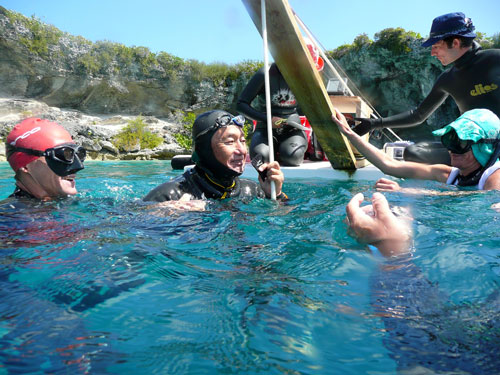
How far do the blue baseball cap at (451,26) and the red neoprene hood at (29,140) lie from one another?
4.01 meters

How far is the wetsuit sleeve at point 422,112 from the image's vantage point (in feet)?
16.2

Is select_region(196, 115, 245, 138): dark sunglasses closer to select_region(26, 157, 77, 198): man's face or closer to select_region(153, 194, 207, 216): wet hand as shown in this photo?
select_region(153, 194, 207, 216): wet hand

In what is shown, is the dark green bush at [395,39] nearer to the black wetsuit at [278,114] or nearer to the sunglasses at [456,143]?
the black wetsuit at [278,114]

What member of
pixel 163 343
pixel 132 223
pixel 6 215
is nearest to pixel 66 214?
pixel 6 215

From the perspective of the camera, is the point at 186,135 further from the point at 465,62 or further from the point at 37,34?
the point at 465,62

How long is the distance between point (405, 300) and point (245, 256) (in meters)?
0.93

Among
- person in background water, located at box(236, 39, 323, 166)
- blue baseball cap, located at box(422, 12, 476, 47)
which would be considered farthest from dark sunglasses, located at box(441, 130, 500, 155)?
person in background water, located at box(236, 39, 323, 166)

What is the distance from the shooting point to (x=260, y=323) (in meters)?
1.32

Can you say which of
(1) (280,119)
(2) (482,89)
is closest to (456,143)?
(2) (482,89)

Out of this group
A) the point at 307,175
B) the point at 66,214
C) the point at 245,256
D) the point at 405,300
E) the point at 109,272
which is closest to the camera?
the point at 405,300

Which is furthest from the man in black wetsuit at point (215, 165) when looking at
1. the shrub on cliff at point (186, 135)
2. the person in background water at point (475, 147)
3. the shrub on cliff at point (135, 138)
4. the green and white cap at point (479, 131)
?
the shrub on cliff at point (135, 138)

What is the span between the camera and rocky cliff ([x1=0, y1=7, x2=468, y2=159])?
72.2ft

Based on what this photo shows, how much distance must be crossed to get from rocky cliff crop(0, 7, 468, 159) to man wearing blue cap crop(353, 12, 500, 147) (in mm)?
16649

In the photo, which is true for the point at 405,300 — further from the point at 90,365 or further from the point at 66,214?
the point at 66,214
